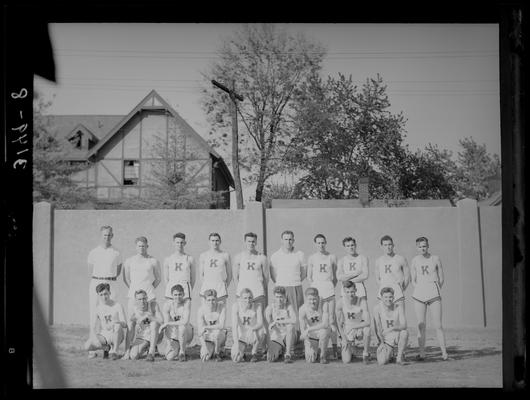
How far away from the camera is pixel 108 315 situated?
18.4ft

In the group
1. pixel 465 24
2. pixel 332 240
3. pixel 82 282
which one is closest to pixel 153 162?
pixel 82 282

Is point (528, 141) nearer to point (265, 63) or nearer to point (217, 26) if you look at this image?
point (265, 63)

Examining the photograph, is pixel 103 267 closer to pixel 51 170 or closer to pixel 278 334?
pixel 51 170

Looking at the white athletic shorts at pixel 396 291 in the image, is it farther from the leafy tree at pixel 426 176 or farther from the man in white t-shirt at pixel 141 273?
the man in white t-shirt at pixel 141 273

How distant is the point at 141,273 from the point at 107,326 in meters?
0.44

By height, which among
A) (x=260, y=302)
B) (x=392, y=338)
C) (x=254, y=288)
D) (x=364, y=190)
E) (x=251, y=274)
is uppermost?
(x=364, y=190)

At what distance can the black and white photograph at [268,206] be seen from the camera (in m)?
5.37

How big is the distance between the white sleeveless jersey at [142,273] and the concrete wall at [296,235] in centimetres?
6

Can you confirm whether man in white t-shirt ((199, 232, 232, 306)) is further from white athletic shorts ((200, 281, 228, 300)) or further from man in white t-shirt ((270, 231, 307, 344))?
man in white t-shirt ((270, 231, 307, 344))

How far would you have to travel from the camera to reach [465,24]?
5328mm

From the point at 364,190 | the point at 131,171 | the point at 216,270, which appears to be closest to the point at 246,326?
the point at 216,270

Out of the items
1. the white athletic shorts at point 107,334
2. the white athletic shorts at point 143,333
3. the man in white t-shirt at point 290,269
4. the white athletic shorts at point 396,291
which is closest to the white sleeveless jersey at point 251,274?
the man in white t-shirt at point 290,269

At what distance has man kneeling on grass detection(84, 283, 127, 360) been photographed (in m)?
5.52

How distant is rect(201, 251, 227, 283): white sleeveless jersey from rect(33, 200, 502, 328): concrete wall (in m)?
0.09
